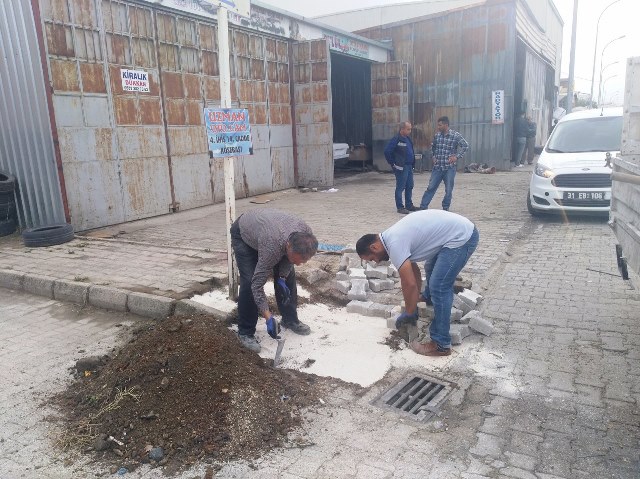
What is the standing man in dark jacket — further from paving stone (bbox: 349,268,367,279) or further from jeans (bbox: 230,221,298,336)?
jeans (bbox: 230,221,298,336)

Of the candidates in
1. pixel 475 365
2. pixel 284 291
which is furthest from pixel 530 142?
pixel 284 291

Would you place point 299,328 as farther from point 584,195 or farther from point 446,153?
point 584,195

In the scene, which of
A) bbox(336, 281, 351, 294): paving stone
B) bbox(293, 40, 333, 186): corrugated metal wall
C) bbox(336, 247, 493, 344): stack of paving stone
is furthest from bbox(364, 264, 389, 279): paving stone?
bbox(293, 40, 333, 186): corrugated metal wall

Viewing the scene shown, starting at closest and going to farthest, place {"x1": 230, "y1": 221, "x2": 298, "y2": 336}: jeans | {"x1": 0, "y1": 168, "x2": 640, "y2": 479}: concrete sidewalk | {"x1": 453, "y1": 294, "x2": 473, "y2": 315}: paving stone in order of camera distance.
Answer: {"x1": 0, "y1": 168, "x2": 640, "y2": 479}: concrete sidewalk < {"x1": 230, "y1": 221, "x2": 298, "y2": 336}: jeans < {"x1": 453, "y1": 294, "x2": 473, "y2": 315}: paving stone

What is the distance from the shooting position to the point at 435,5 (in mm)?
31844

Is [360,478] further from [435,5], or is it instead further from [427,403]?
[435,5]

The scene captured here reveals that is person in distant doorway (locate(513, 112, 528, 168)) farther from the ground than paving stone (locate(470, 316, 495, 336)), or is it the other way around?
person in distant doorway (locate(513, 112, 528, 168))

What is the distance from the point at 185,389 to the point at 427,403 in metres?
1.71

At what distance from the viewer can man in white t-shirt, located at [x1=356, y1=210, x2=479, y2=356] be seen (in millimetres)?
4039

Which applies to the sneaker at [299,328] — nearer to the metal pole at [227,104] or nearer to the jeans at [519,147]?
the metal pole at [227,104]

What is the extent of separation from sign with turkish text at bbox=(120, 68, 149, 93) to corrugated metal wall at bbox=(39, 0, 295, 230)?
0.27 ft

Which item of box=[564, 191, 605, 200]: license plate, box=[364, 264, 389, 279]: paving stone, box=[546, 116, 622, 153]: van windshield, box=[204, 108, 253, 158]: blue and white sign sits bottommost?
box=[364, 264, 389, 279]: paving stone

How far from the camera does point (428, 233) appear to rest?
4.15m

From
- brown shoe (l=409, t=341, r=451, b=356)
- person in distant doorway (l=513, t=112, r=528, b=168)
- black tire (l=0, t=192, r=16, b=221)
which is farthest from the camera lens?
person in distant doorway (l=513, t=112, r=528, b=168)
